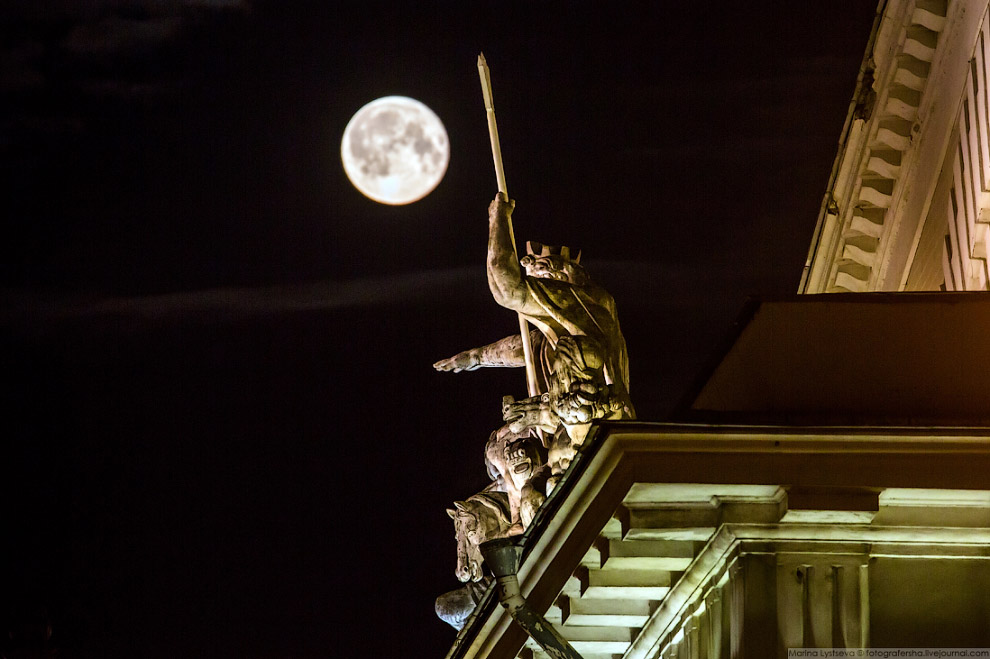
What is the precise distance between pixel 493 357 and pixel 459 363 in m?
0.91

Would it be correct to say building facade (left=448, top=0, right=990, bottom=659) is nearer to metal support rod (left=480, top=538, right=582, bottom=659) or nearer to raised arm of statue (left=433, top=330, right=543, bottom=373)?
metal support rod (left=480, top=538, right=582, bottom=659)

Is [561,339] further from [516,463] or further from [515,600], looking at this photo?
[515,600]

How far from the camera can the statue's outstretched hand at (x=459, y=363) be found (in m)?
23.6

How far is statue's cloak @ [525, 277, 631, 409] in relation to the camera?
66.7ft

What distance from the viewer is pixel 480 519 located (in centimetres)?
2144

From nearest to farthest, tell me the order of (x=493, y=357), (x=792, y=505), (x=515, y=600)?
(x=792, y=505) → (x=515, y=600) → (x=493, y=357)

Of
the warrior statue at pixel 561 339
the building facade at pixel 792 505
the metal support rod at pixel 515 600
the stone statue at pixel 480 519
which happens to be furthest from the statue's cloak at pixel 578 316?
the metal support rod at pixel 515 600

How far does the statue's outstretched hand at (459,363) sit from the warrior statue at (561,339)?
2.23 metres

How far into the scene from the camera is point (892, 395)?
15.7 metres

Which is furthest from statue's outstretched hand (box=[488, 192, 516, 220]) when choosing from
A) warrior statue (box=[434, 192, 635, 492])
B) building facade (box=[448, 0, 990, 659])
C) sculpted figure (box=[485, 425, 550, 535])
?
building facade (box=[448, 0, 990, 659])

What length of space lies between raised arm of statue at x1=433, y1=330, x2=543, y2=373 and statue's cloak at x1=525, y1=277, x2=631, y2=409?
0.52 meters

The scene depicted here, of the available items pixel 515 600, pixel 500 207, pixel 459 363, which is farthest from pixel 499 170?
pixel 515 600

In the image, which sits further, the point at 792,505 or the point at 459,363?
the point at 459,363

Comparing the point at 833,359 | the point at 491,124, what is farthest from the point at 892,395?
the point at 491,124
